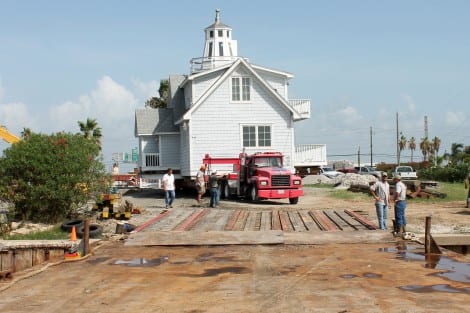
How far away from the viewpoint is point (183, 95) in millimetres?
44594

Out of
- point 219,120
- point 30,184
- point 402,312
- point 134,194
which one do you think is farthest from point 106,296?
point 134,194

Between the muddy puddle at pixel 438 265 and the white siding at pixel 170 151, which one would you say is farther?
the white siding at pixel 170 151

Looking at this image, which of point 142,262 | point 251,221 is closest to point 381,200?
point 251,221

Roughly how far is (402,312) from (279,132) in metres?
29.6

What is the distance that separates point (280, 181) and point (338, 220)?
8472 mm

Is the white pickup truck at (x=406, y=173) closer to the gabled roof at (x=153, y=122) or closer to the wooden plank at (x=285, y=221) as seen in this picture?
the gabled roof at (x=153, y=122)

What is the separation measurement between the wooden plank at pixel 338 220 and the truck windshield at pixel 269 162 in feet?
24.4

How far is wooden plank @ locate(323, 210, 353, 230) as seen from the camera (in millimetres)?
21656

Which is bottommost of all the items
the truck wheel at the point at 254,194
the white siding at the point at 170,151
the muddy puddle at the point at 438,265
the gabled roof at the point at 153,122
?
the muddy puddle at the point at 438,265

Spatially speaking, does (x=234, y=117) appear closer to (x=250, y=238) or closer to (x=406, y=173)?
(x=250, y=238)

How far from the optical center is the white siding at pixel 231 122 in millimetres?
38656

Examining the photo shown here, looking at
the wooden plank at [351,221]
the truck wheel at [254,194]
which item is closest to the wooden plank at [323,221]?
the wooden plank at [351,221]

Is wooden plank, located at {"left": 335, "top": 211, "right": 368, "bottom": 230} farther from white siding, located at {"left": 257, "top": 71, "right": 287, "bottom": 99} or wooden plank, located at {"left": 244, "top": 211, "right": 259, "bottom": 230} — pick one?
white siding, located at {"left": 257, "top": 71, "right": 287, "bottom": 99}

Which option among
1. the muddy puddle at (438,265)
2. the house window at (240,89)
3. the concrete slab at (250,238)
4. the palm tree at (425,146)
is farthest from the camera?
the palm tree at (425,146)
